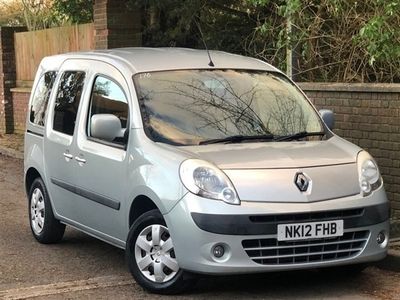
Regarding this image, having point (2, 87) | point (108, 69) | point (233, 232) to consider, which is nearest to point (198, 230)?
point (233, 232)

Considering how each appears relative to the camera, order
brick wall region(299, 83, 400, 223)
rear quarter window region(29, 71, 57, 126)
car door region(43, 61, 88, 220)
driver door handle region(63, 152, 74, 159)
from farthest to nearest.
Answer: brick wall region(299, 83, 400, 223) < rear quarter window region(29, 71, 57, 126) < car door region(43, 61, 88, 220) < driver door handle region(63, 152, 74, 159)

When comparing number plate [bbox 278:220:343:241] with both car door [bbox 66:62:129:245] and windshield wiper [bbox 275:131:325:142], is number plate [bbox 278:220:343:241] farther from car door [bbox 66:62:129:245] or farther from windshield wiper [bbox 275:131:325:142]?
car door [bbox 66:62:129:245]

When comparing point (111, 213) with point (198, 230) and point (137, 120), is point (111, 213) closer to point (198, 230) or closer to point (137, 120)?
point (137, 120)

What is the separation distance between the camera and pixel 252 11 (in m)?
11.1

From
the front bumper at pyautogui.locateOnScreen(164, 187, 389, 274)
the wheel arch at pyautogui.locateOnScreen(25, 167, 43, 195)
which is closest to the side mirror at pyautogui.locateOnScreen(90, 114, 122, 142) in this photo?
the front bumper at pyautogui.locateOnScreen(164, 187, 389, 274)

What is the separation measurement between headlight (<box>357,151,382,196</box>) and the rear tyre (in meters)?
3.09

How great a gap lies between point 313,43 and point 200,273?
5.10m

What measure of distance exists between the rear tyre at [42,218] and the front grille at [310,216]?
2.78 meters

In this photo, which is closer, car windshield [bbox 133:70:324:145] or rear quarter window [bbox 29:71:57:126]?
car windshield [bbox 133:70:324:145]

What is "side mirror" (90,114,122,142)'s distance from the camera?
18.5ft

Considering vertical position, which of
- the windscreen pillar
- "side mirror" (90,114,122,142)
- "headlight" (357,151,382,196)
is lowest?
"headlight" (357,151,382,196)

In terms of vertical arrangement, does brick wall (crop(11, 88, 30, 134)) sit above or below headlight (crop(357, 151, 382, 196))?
below

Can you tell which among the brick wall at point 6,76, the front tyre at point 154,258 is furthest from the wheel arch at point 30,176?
the brick wall at point 6,76

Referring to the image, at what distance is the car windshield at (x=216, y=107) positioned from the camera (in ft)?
18.3
